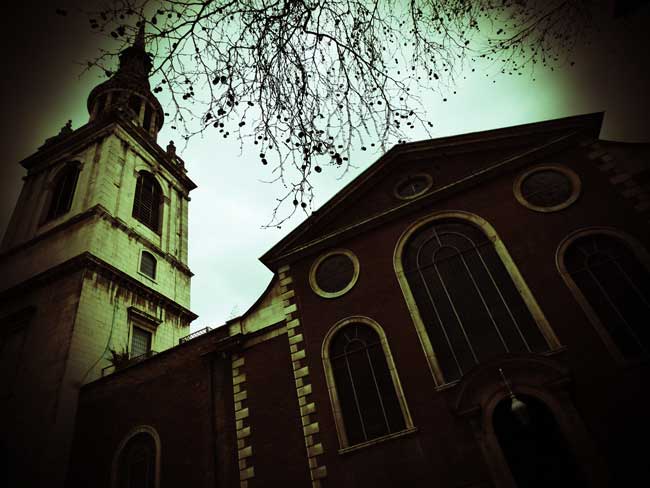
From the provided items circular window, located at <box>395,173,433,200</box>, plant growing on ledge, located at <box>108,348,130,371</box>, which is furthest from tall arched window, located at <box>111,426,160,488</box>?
circular window, located at <box>395,173,433,200</box>

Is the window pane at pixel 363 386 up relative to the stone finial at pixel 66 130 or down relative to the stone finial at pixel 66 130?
down

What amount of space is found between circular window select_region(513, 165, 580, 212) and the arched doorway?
16.6 ft

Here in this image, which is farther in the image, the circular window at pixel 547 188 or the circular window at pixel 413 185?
the circular window at pixel 413 185

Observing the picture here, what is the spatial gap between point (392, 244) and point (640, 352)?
21.0 feet

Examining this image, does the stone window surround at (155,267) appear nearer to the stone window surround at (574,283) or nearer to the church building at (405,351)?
the church building at (405,351)

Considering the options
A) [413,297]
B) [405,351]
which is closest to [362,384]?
[405,351]

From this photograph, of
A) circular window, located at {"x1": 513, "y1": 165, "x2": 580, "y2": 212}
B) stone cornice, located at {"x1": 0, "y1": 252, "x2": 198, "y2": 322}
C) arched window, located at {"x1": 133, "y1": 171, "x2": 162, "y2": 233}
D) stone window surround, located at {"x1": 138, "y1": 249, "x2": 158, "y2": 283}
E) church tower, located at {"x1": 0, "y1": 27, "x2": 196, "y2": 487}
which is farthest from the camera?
arched window, located at {"x1": 133, "y1": 171, "x2": 162, "y2": 233}

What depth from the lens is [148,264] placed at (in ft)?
69.9

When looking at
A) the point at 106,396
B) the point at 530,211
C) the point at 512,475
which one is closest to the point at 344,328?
the point at 512,475

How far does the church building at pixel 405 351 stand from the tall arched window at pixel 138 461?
0.07m

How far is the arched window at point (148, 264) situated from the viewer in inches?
818

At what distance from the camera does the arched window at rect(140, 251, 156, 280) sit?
20781 millimetres

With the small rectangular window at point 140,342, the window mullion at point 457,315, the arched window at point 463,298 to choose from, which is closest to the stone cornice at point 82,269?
the small rectangular window at point 140,342

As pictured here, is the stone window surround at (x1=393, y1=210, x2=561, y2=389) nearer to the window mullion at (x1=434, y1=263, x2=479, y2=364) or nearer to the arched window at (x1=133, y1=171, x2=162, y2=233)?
the window mullion at (x1=434, y1=263, x2=479, y2=364)
